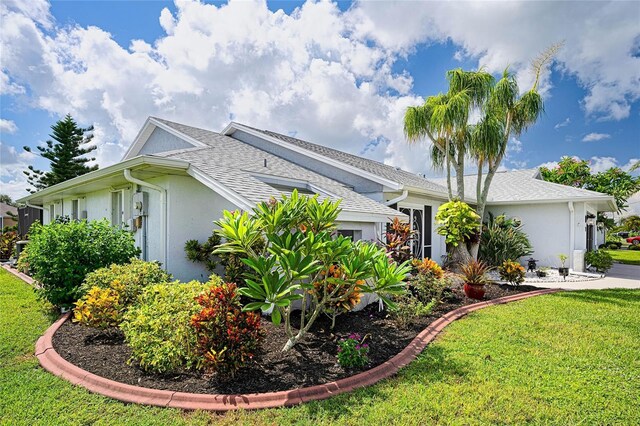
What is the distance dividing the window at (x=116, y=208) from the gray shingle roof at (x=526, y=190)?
50.8 ft

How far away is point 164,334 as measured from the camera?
464 cm

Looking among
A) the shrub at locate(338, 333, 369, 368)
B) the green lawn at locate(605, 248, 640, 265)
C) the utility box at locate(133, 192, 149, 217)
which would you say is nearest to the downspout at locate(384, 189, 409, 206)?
the shrub at locate(338, 333, 369, 368)

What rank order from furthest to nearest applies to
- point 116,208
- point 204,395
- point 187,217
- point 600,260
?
point 600,260
point 116,208
point 187,217
point 204,395

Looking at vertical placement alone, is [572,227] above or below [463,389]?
above

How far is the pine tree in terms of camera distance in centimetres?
2936

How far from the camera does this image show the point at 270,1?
10.6m

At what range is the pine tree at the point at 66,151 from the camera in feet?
96.3

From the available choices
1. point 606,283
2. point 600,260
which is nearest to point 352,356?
point 606,283

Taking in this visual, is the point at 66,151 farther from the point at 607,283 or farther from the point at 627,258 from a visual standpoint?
the point at 627,258

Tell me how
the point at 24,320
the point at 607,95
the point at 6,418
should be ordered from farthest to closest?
1. the point at 607,95
2. the point at 24,320
3. the point at 6,418

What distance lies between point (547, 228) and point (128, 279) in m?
18.8

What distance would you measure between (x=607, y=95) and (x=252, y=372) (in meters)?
22.2

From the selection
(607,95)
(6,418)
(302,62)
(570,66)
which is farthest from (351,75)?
(6,418)

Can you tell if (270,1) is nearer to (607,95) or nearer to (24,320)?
Result: (24,320)
